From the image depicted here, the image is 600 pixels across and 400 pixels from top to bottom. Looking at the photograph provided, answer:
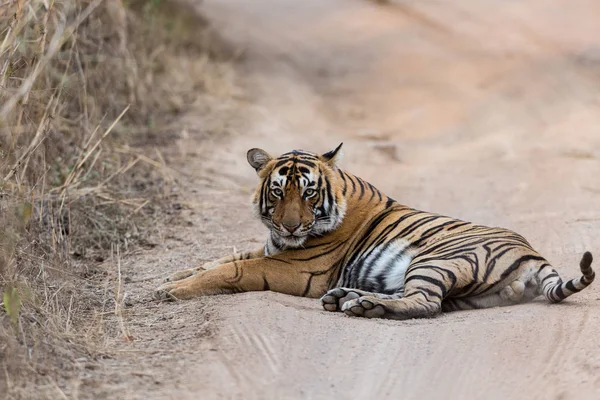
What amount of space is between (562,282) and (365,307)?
42.3 inches

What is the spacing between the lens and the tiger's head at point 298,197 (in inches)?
219

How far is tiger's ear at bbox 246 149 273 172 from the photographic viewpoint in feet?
19.2

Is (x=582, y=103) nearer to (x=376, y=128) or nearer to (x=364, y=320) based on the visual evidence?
(x=376, y=128)

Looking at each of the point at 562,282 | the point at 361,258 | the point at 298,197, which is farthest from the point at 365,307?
the point at 562,282

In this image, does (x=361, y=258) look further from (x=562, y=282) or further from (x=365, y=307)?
(x=562, y=282)

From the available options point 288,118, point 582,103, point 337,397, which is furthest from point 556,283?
point 288,118

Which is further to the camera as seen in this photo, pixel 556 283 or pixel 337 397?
pixel 556 283

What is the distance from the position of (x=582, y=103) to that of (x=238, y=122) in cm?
397

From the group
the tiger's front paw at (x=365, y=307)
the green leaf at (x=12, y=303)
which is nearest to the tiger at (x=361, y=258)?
the tiger's front paw at (x=365, y=307)

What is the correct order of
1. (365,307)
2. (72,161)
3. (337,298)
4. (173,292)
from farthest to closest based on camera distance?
(72,161) < (173,292) < (337,298) < (365,307)

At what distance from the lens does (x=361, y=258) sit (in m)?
5.68

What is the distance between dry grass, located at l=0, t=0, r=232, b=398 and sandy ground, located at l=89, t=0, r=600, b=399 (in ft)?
0.87

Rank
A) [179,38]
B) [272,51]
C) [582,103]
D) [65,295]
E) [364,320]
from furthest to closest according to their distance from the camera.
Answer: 1. [272,51]
2. [179,38]
3. [582,103]
4. [65,295]
5. [364,320]

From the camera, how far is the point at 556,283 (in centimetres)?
499
